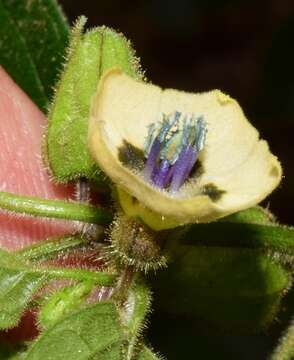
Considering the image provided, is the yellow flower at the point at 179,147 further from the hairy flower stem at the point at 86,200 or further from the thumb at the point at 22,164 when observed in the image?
the thumb at the point at 22,164

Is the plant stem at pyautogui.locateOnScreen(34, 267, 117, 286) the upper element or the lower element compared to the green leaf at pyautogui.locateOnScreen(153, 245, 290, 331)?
upper

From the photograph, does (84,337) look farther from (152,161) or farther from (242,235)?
(242,235)

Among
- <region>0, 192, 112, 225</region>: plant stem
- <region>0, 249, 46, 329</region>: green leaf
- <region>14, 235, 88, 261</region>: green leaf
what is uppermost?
<region>0, 192, 112, 225</region>: plant stem

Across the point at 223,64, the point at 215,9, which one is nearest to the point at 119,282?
the point at 215,9

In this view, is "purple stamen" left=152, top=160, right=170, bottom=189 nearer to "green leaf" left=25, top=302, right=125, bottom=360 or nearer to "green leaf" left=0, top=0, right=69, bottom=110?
"green leaf" left=25, top=302, right=125, bottom=360

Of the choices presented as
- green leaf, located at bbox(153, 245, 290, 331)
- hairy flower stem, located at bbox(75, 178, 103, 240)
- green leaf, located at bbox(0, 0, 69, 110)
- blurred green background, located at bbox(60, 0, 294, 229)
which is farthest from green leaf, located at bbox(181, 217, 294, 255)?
blurred green background, located at bbox(60, 0, 294, 229)

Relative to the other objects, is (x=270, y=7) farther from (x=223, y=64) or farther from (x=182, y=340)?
(x=182, y=340)

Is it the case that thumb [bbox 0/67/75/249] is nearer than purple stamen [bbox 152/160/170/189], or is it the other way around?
purple stamen [bbox 152/160/170/189]
